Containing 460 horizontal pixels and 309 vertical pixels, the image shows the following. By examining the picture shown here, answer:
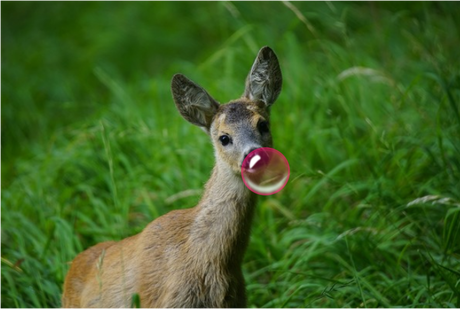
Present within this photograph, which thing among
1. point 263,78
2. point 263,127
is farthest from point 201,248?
point 263,78

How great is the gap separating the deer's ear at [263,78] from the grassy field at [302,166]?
56 cm

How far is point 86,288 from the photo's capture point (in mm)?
3506

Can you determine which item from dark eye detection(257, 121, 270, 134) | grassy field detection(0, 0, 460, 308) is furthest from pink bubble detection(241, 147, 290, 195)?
grassy field detection(0, 0, 460, 308)

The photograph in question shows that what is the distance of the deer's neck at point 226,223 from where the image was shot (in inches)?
128

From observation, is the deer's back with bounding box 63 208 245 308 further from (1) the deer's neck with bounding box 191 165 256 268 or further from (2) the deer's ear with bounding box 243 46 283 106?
(2) the deer's ear with bounding box 243 46 283 106

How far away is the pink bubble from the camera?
10.2ft

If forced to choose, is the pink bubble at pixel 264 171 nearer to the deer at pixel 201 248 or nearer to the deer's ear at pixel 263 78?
the deer at pixel 201 248

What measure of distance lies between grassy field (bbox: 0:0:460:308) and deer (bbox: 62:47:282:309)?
1.15ft

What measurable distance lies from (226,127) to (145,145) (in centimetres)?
205

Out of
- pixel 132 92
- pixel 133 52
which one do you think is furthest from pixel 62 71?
pixel 132 92

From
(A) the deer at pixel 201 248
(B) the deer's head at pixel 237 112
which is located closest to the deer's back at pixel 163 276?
(A) the deer at pixel 201 248

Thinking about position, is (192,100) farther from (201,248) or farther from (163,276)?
(163,276)

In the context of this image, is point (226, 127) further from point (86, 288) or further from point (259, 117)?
point (86, 288)

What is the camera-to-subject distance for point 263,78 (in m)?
3.76
